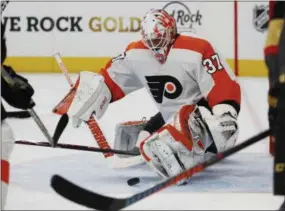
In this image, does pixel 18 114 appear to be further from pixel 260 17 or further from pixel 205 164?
pixel 260 17

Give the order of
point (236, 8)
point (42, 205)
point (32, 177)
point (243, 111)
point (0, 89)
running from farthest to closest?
1. point (236, 8)
2. point (243, 111)
3. point (32, 177)
4. point (42, 205)
5. point (0, 89)

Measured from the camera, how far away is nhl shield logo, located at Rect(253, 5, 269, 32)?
6.26 metres

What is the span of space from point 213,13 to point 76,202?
4211mm

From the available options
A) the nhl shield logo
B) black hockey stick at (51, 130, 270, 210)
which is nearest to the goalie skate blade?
black hockey stick at (51, 130, 270, 210)

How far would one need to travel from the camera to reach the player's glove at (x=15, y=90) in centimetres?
235

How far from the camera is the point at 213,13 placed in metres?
6.37

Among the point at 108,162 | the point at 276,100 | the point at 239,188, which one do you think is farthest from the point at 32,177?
the point at 276,100

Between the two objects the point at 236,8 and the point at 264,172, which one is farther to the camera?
the point at 236,8

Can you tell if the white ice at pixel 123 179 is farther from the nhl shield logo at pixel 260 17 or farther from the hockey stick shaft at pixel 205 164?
the nhl shield logo at pixel 260 17

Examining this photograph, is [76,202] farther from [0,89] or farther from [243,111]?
[243,111]

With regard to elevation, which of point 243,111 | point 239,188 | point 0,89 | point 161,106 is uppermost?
point 0,89

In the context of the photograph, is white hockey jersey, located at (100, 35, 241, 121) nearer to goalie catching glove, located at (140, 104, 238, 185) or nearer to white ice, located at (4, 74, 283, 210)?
goalie catching glove, located at (140, 104, 238, 185)

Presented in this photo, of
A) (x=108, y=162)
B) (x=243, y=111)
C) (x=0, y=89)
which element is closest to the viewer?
(x=0, y=89)

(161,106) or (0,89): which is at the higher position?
(0,89)
